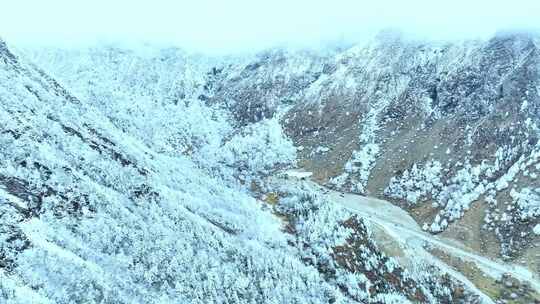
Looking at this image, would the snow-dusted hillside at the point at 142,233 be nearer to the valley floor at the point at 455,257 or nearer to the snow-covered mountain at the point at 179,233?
the snow-covered mountain at the point at 179,233

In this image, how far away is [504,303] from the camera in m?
147

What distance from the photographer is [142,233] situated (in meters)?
104

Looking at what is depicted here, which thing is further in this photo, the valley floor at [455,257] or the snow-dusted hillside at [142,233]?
the valley floor at [455,257]

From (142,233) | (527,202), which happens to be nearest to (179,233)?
(142,233)

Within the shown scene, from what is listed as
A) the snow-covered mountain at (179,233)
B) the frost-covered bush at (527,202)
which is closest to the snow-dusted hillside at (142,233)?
the snow-covered mountain at (179,233)

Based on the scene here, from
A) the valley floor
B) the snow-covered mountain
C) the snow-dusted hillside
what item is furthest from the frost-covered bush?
the snow-dusted hillside

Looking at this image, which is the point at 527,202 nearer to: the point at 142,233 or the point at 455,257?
the point at 455,257

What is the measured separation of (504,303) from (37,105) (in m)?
109

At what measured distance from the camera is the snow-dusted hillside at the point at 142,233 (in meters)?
83.1

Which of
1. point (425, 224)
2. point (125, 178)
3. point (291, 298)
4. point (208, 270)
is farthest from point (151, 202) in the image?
point (425, 224)

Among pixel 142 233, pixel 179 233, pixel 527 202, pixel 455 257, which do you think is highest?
pixel 142 233

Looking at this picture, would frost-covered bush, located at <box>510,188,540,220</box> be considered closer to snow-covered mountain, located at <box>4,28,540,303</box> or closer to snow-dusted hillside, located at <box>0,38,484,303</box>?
snow-covered mountain, located at <box>4,28,540,303</box>

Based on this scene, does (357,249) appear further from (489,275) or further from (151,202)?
(151,202)

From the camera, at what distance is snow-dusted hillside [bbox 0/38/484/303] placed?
8306cm
